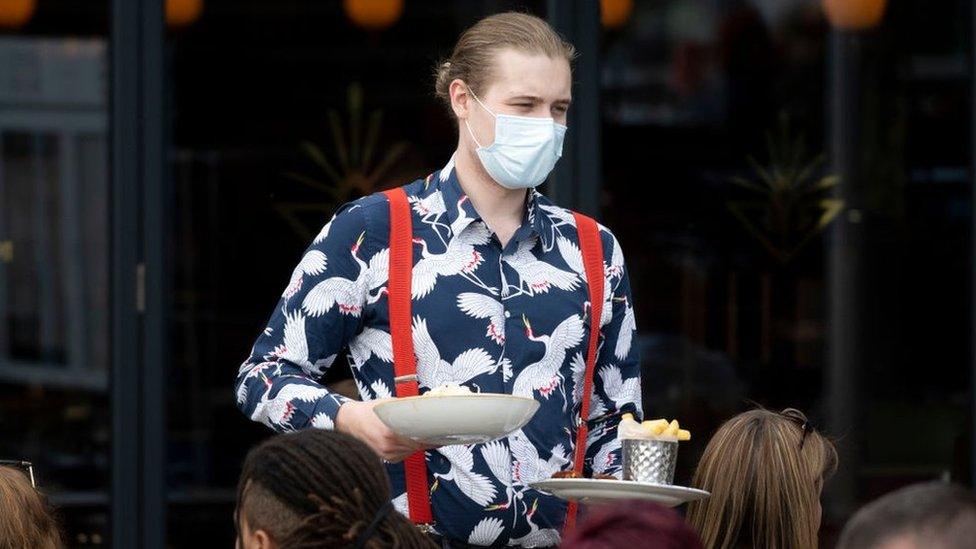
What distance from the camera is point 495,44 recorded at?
328 centimetres

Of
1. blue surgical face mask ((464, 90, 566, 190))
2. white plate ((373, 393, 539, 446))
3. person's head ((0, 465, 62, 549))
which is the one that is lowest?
person's head ((0, 465, 62, 549))

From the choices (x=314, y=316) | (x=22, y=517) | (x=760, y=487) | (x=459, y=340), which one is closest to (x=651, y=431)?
(x=760, y=487)

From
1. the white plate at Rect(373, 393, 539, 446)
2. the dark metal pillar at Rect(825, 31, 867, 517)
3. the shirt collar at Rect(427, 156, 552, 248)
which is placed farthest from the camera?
the dark metal pillar at Rect(825, 31, 867, 517)

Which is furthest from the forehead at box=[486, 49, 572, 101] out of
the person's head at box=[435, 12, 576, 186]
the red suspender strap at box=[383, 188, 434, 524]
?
the red suspender strap at box=[383, 188, 434, 524]

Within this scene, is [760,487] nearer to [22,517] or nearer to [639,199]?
Result: [22,517]

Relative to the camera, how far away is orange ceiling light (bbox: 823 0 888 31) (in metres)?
6.69

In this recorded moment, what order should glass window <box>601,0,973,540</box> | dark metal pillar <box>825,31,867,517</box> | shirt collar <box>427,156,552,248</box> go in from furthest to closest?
dark metal pillar <box>825,31,867,517</box> < glass window <box>601,0,973,540</box> < shirt collar <box>427,156,552,248</box>

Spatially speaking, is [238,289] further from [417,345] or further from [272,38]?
[417,345]

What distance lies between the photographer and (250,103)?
6.59m

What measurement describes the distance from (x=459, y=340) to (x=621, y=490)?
45 cm

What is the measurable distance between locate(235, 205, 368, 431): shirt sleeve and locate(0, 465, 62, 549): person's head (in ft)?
1.69

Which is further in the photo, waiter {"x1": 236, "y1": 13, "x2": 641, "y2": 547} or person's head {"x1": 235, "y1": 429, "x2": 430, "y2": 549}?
waiter {"x1": 236, "y1": 13, "x2": 641, "y2": 547}

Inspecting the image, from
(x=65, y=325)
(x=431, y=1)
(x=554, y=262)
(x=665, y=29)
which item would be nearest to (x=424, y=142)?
(x=431, y=1)

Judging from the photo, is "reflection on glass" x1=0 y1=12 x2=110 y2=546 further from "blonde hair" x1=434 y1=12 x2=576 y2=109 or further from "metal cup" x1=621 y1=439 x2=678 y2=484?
"metal cup" x1=621 y1=439 x2=678 y2=484
